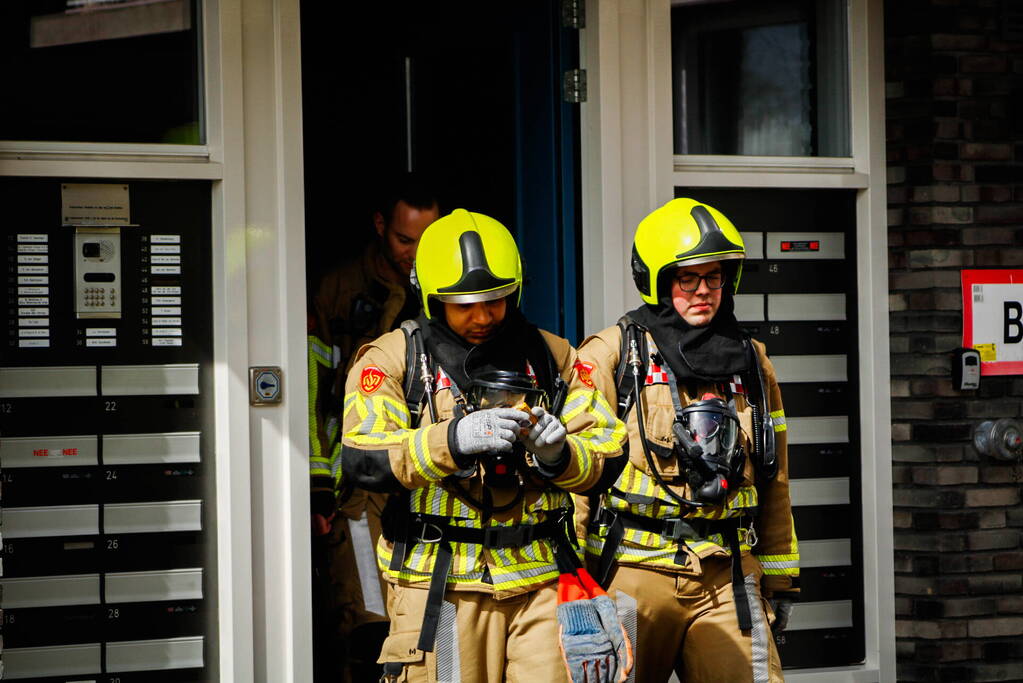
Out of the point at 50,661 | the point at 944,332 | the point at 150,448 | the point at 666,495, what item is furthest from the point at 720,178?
the point at 50,661

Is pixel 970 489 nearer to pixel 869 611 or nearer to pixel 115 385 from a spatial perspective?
pixel 869 611

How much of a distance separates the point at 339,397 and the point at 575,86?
1578mm

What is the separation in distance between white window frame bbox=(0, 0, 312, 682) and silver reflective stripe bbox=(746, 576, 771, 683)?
1.61 m

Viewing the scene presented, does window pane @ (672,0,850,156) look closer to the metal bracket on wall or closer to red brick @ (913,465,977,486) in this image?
red brick @ (913,465,977,486)

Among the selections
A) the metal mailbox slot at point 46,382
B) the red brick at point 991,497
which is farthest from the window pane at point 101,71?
the red brick at point 991,497

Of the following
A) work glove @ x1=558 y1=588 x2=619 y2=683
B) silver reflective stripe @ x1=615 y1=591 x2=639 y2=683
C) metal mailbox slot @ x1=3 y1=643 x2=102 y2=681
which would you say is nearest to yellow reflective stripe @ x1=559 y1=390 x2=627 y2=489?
work glove @ x1=558 y1=588 x2=619 y2=683

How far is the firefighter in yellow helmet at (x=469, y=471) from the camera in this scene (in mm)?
3410

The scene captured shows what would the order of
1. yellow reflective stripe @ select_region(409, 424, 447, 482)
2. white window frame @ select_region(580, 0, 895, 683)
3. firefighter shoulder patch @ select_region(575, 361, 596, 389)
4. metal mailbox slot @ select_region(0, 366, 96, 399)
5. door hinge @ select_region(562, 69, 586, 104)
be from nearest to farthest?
yellow reflective stripe @ select_region(409, 424, 447, 482)
firefighter shoulder patch @ select_region(575, 361, 596, 389)
metal mailbox slot @ select_region(0, 366, 96, 399)
white window frame @ select_region(580, 0, 895, 683)
door hinge @ select_region(562, 69, 586, 104)

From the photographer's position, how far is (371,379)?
3.52 metres

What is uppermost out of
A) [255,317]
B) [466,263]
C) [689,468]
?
[466,263]

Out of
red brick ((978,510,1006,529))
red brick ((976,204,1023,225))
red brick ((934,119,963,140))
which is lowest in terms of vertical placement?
red brick ((978,510,1006,529))

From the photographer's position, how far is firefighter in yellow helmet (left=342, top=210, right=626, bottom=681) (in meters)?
3.41

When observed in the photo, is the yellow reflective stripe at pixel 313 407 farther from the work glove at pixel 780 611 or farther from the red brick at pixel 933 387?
the red brick at pixel 933 387

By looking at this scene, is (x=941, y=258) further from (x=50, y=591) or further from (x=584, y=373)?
(x=50, y=591)
